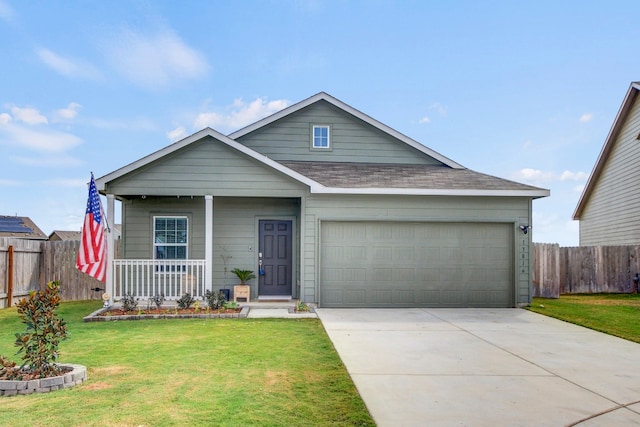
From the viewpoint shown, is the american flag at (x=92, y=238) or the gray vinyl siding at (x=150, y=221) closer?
the american flag at (x=92, y=238)

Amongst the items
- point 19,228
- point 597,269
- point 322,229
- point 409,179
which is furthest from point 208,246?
point 19,228

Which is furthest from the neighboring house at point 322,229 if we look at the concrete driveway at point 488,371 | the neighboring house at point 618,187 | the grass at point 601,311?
the neighboring house at point 618,187

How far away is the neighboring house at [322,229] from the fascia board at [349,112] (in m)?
1.55

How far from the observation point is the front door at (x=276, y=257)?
12.8 meters

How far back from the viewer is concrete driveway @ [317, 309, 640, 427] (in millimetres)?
4418

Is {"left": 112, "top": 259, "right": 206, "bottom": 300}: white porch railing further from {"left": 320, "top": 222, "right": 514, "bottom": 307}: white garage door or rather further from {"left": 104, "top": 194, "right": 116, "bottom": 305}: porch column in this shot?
{"left": 320, "top": 222, "right": 514, "bottom": 307}: white garage door

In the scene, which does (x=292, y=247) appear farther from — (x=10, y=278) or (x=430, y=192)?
(x=10, y=278)

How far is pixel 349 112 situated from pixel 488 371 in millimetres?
9671

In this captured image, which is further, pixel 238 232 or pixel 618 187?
pixel 618 187

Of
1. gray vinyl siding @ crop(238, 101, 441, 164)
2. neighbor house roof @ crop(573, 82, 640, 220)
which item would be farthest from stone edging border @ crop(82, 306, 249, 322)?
neighbor house roof @ crop(573, 82, 640, 220)

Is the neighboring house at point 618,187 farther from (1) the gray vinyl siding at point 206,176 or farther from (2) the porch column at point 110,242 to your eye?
(2) the porch column at point 110,242

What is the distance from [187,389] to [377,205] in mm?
7407

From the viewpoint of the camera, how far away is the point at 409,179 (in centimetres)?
1238

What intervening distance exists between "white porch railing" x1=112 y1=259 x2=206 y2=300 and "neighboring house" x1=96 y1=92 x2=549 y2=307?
0.04 m
